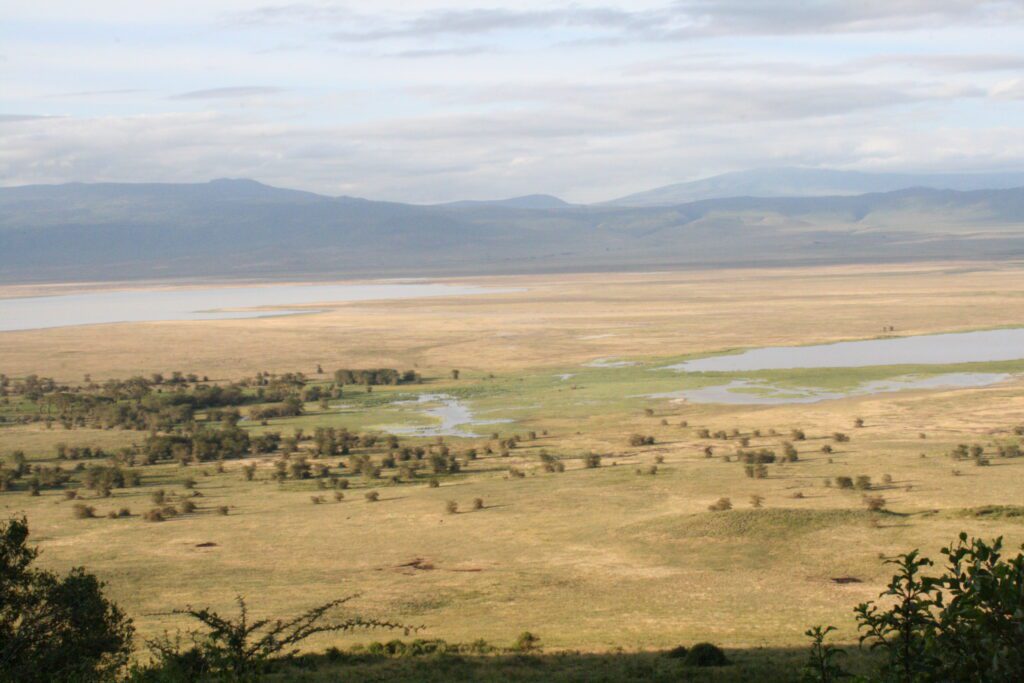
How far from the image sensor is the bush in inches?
790

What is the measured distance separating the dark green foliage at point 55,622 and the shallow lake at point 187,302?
103796mm

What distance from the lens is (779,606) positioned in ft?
84.0

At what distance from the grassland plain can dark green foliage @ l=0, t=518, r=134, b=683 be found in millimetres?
4768

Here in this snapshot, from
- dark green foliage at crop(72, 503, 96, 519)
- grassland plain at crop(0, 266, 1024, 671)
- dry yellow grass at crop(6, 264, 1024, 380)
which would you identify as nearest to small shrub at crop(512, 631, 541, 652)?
grassland plain at crop(0, 266, 1024, 671)

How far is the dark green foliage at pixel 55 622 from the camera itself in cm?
1758

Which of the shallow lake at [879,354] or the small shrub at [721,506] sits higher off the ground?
the shallow lake at [879,354]

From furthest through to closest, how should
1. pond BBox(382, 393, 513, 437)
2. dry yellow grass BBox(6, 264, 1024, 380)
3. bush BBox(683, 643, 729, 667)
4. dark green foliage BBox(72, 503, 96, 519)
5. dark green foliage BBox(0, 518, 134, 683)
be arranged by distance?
dry yellow grass BBox(6, 264, 1024, 380) < pond BBox(382, 393, 513, 437) < dark green foliage BBox(72, 503, 96, 519) < bush BBox(683, 643, 729, 667) < dark green foliage BBox(0, 518, 134, 683)

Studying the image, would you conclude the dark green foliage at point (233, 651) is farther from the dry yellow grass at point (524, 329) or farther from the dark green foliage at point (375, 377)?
the dry yellow grass at point (524, 329)

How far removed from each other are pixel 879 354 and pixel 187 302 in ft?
341

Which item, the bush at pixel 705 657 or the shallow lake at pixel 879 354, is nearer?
the bush at pixel 705 657

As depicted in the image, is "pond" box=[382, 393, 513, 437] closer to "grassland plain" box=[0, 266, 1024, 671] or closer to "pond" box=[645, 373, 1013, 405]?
"grassland plain" box=[0, 266, 1024, 671]

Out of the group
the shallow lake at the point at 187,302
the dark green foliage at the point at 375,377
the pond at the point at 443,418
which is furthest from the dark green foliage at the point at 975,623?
the shallow lake at the point at 187,302

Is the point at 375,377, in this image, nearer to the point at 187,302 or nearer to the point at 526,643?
the point at 526,643

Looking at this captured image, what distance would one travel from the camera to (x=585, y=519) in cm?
3534
